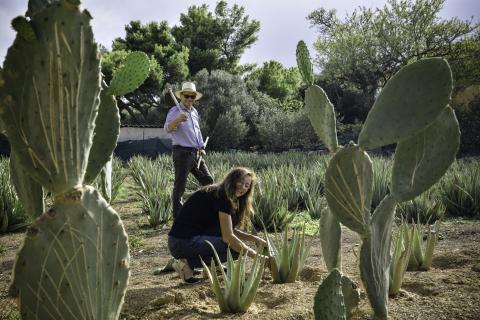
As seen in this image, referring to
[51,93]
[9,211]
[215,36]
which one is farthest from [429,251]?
[215,36]

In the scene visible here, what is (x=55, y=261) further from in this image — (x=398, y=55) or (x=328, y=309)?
(x=398, y=55)

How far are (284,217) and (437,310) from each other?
2.75m

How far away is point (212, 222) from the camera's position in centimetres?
306

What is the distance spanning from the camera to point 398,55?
1758 centimetres

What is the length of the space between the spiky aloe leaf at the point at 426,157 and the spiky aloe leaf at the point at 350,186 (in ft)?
0.96

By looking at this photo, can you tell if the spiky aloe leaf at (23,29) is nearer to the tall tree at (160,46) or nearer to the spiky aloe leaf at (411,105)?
the spiky aloe leaf at (411,105)

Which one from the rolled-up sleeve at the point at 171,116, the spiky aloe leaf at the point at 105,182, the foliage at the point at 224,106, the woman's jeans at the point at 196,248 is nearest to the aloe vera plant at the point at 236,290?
the spiky aloe leaf at the point at 105,182

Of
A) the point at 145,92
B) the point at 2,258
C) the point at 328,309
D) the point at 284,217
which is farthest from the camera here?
the point at 145,92

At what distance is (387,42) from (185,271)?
1702cm

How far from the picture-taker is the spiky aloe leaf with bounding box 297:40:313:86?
196cm

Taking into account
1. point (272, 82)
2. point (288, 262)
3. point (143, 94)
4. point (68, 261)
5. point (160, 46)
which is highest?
point (160, 46)

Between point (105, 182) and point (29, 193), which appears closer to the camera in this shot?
point (29, 193)

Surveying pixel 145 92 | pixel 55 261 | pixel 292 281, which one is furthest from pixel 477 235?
pixel 145 92

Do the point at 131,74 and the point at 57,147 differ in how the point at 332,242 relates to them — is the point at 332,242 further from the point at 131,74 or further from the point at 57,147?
the point at 57,147
